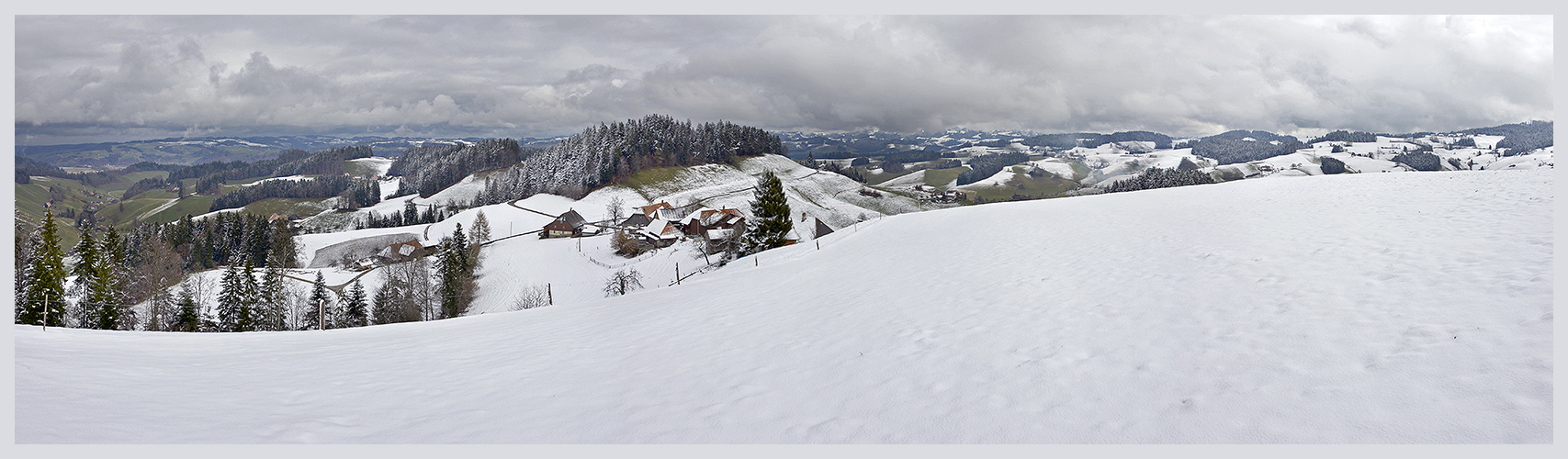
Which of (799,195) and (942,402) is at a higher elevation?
(799,195)

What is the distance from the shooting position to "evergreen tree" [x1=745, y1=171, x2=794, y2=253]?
40.7 metres

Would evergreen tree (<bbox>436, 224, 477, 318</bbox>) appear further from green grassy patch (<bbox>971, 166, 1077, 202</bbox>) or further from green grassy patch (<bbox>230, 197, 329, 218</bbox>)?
green grassy patch (<bbox>230, 197, 329, 218</bbox>)

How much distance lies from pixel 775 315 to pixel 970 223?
18.4 meters

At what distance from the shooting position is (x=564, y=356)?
9.91 m

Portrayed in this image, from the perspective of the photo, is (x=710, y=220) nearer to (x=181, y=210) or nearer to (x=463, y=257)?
(x=463, y=257)

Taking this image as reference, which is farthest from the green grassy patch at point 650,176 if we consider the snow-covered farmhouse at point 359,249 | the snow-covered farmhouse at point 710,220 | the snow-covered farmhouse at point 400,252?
the snow-covered farmhouse at point 400,252

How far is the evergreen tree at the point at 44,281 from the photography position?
34.8 m

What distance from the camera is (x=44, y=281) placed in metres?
35.7

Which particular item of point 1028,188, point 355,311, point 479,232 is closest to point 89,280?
point 355,311

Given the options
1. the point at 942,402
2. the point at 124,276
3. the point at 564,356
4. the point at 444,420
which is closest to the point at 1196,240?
the point at 942,402

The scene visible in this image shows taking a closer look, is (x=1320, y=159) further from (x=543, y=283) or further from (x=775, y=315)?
(x=775, y=315)

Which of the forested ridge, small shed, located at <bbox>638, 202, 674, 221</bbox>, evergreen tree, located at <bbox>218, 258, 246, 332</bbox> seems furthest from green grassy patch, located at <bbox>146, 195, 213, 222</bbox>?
evergreen tree, located at <bbox>218, 258, 246, 332</bbox>

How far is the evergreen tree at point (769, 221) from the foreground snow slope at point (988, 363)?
26.9 meters

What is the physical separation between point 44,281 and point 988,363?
55.0 meters
